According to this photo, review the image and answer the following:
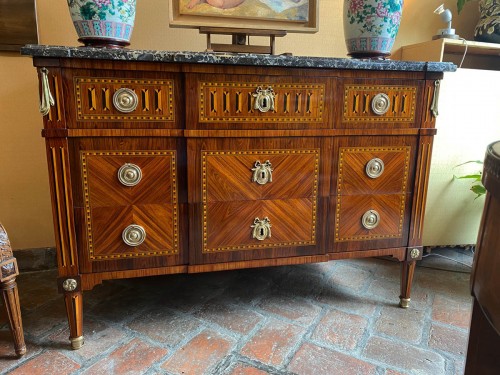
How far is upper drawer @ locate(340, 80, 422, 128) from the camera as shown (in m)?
1.26

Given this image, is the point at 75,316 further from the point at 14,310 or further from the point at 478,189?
the point at 478,189

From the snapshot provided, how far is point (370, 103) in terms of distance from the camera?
128 centimetres

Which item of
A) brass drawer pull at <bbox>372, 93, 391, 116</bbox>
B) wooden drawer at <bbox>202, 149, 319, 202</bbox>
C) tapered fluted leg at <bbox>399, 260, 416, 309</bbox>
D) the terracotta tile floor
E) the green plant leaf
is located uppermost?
brass drawer pull at <bbox>372, 93, 391, 116</bbox>

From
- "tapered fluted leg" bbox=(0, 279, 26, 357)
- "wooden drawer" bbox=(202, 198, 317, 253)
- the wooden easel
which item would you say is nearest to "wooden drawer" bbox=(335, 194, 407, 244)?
"wooden drawer" bbox=(202, 198, 317, 253)

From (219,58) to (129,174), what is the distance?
45 cm

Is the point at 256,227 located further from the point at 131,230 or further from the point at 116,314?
the point at 116,314

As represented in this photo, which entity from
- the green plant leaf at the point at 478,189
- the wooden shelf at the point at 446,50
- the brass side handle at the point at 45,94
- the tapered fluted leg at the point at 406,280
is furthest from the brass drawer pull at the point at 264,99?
the green plant leaf at the point at 478,189

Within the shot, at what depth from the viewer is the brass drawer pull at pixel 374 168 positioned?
1326mm

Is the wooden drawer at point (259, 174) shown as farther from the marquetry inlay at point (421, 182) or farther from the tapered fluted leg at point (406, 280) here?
the tapered fluted leg at point (406, 280)

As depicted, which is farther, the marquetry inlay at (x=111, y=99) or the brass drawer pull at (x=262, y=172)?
the brass drawer pull at (x=262, y=172)

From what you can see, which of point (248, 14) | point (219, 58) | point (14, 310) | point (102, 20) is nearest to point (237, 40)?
point (248, 14)

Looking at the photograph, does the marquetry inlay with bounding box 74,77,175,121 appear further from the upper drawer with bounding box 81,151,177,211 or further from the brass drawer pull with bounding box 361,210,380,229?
the brass drawer pull with bounding box 361,210,380,229

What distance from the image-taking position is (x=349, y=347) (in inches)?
49.4

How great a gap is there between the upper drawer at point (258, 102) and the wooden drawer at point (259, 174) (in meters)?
0.09
